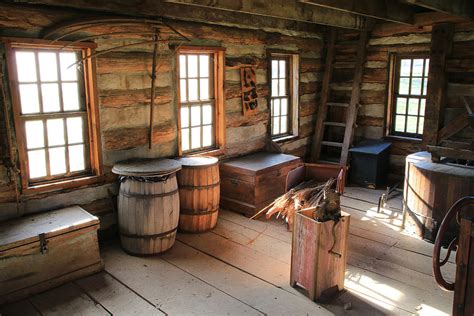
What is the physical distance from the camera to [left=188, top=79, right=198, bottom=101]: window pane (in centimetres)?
631

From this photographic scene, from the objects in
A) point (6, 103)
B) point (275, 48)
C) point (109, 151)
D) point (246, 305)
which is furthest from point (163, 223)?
point (275, 48)

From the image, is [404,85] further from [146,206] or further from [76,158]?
[76,158]

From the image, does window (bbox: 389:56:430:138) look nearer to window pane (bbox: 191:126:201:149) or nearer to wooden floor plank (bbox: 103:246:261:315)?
window pane (bbox: 191:126:201:149)

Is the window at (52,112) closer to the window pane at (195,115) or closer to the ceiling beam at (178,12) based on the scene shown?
the ceiling beam at (178,12)

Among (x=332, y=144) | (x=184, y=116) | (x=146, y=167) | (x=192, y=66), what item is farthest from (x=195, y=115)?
(x=332, y=144)

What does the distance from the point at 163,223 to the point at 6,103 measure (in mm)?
2109

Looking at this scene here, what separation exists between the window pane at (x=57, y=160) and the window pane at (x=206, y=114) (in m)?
2.27

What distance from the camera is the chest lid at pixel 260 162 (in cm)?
628

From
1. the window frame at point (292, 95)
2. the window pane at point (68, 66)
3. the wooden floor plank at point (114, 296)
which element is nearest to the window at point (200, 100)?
the window frame at point (292, 95)

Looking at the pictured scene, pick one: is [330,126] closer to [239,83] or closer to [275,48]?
[275,48]

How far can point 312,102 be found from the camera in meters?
8.73

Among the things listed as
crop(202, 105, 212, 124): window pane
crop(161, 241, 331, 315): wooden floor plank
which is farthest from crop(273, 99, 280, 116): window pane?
crop(161, 241, 331, 315): wooden floor plank

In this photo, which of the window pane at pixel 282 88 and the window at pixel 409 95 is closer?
the window at pixel 409 95

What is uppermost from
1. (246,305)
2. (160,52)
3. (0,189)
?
(160,52)
